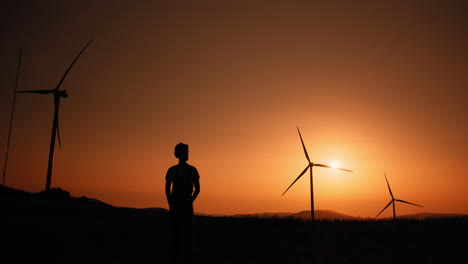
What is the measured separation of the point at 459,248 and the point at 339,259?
5.27 metres

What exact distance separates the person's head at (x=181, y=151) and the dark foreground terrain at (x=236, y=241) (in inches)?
146

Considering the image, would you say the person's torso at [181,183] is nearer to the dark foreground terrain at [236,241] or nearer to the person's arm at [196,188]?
the person's arm at [196,188]

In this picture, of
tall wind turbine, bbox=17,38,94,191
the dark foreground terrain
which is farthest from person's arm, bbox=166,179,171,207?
tall wind turbine, bbox=17,38,94,191

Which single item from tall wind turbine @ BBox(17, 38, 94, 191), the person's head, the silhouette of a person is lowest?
the silhouette of a person

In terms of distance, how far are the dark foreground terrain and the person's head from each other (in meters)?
3.70

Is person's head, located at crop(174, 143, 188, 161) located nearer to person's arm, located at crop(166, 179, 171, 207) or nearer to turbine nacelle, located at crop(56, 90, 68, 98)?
person's arm, located at crop(166, 179, 171, 207)

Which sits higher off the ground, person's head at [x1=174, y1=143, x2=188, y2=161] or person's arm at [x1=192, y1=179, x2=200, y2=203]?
Answer: person's head at [x1=174, y1=143, x2=188, y2=161]

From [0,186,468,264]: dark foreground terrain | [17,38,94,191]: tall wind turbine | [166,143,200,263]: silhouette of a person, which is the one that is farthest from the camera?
[17,38,94,191]: tall wind turbine

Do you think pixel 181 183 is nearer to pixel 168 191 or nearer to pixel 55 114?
pixel 168 191

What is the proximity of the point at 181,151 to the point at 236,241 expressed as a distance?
22.6 feet

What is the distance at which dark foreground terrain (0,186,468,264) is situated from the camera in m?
12.6

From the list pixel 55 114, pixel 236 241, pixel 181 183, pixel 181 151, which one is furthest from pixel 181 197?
pixel 55 114

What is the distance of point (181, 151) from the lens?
34.5 feet

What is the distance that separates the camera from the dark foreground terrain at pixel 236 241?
41.5ft
